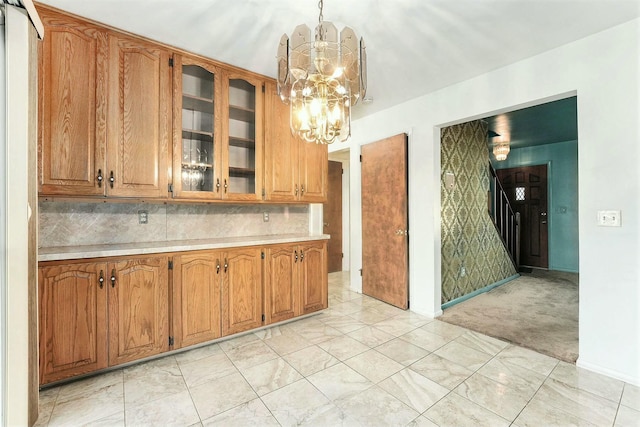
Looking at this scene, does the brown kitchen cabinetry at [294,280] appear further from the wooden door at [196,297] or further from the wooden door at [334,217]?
the wooden door at [334,217]

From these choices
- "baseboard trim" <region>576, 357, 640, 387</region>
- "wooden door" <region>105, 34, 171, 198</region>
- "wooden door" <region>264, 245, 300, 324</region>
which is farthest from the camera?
"wooden door" <region>264, 245, 300, 324</region>

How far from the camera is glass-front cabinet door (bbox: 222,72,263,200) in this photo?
264 centimetres

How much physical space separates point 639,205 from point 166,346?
3.55 meters

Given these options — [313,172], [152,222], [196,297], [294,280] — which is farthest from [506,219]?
[152,222]

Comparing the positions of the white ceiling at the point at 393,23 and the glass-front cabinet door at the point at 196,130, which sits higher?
the white ceiling at the point at 393,23

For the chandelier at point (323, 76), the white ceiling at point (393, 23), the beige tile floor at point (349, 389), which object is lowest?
the beige tile floor at point (349, 389)

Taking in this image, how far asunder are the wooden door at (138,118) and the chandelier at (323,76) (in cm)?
112

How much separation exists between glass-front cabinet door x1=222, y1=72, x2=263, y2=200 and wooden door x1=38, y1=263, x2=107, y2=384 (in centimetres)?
116

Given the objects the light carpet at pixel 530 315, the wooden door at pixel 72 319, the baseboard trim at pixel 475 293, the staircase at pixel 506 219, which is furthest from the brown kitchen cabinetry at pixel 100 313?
the staircase at pixel 506 219

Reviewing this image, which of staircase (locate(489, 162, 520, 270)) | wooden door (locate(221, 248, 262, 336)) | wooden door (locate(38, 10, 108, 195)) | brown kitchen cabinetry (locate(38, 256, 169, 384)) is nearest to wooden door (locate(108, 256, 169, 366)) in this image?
brown kitchen cabinetry (locate(38, 256, 169, 384))

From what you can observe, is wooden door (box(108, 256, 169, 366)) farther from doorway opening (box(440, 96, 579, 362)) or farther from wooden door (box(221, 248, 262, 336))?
doorway opening (box(440, 96, 579, 362))

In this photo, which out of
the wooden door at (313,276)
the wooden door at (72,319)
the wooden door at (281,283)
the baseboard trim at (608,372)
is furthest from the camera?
the wooden door at (313,276)

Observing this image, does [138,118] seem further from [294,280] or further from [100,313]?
[294,280]

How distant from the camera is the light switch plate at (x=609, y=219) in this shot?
2.00m
